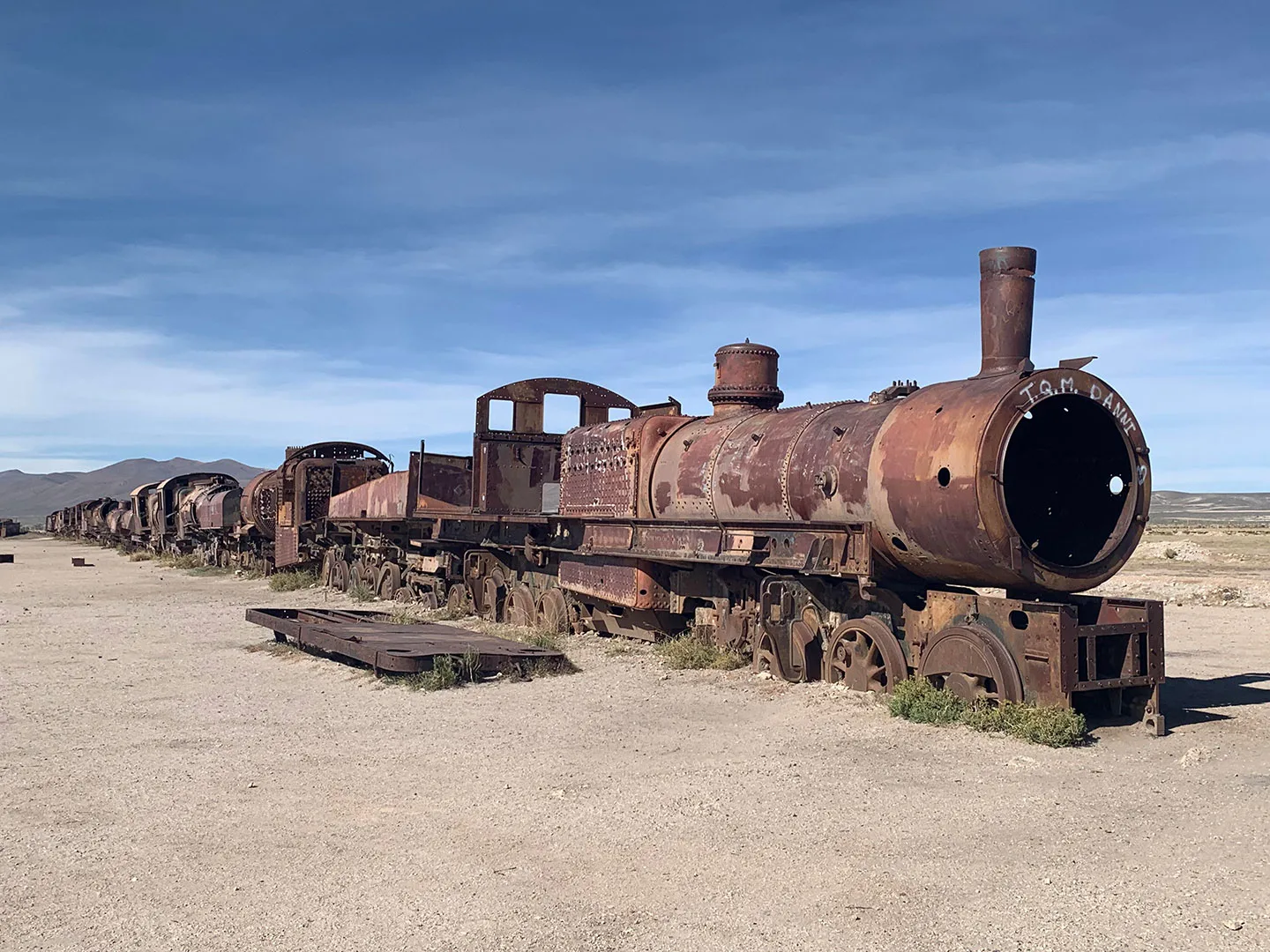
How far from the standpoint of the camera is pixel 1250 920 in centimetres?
447

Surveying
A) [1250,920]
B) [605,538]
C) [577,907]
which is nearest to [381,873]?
[577,907]

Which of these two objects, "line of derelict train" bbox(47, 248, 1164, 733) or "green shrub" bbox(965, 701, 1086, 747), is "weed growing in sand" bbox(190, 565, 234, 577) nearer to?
"line of derelict train" bbox(47, 248, 1164, 733)

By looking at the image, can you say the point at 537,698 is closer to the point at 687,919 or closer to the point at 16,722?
the point at 16,722

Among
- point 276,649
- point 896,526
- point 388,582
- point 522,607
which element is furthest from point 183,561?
point 896,526

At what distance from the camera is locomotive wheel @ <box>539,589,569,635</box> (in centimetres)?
1434

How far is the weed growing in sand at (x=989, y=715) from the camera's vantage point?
745 centimetres

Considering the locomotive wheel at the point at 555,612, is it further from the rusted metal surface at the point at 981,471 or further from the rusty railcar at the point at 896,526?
the rusted metal surface at the point at 981,471

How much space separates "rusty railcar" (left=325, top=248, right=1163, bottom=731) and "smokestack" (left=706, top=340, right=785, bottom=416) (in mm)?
24

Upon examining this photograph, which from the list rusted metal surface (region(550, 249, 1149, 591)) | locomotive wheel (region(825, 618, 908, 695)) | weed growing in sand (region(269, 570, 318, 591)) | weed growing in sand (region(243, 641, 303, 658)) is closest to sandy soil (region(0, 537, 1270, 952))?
locomotive wheel (region(825, 618, 908, 695))

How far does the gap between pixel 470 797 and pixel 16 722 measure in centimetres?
484

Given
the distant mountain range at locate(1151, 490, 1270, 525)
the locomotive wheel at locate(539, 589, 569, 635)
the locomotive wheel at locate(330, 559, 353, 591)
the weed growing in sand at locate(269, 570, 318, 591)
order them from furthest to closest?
the distant mountain range at locate(1151, 490, 1270, 525)
the weed growing in sand at locate(269, 570, 318, 591)
the locomotive wheel at locate(330, 559, 353, 591)
the locomotive wheel at locate(539, 589, 569, 635)

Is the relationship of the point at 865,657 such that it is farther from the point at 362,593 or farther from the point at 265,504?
the point at 265,504

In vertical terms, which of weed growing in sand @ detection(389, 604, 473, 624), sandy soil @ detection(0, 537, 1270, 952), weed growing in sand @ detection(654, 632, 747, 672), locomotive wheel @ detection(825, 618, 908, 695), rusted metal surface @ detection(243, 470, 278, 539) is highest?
rusted metal surface @ detection(243, 470, 278, 539)

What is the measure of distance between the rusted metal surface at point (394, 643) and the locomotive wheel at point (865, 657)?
3.14m
